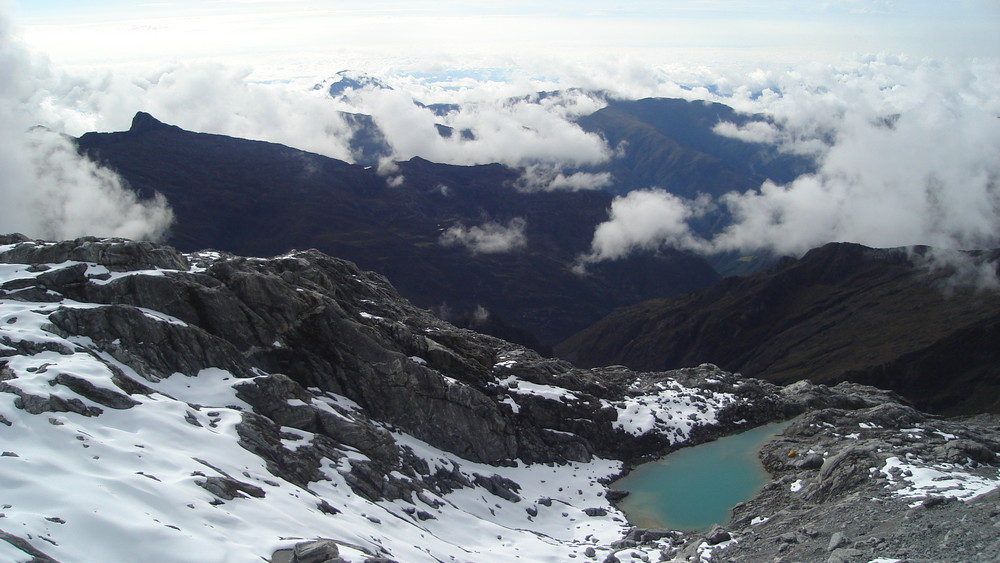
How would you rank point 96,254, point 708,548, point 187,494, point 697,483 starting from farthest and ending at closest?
point 697,483 < point 96,254 < point 708,548 < point 187,494

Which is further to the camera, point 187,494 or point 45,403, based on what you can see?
point 45,403

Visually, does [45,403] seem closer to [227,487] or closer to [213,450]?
[213,450]

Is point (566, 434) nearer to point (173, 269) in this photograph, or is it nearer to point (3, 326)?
point (173, 269)

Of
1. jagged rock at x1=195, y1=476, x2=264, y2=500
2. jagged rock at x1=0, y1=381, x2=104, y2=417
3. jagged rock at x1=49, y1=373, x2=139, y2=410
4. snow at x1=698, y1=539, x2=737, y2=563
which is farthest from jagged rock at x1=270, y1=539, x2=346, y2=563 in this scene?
snow at x1=698, y1=539, x2=737, y2=563

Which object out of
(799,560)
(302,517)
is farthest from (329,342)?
(799,560)

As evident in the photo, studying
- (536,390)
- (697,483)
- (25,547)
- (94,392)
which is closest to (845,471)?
(697,483)

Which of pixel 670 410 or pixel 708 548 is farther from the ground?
pixel 670 410

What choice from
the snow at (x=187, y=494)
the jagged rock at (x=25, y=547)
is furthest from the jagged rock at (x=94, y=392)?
the jagged rock at (x=25, y=547)
